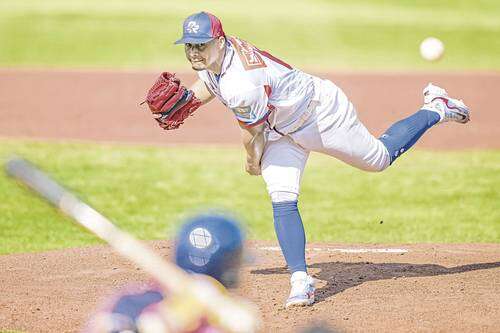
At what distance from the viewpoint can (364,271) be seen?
7410 millimetres

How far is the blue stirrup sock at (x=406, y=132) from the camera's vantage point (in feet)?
22.3

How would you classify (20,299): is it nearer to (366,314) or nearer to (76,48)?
(366,314)

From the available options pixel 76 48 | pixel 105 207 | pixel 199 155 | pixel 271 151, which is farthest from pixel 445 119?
pixel 76 48

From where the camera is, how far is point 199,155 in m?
13.8

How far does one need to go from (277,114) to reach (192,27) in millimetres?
794

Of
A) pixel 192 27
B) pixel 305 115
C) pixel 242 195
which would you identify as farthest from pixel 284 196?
pixel 242 195

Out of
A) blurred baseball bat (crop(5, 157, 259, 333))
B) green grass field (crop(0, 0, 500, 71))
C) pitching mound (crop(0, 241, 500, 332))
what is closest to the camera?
blurred baseball bat (crop(5, 157, 259, 333))

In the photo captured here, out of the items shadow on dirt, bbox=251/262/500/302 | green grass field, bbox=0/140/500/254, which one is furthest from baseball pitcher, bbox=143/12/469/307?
green grass field, bbox=0/140/500/254

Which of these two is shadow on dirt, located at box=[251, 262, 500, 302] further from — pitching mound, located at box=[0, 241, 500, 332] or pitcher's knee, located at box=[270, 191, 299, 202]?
pitcher's knee, located at box=[270, 191, 299, 202]

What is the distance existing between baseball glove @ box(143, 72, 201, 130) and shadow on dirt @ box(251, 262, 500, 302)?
5.33 ft

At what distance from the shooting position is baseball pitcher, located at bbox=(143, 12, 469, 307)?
5.91 m

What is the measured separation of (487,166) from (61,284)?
7415 millimetres

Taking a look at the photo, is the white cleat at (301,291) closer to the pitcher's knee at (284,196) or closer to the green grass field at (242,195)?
the pitcher's knee at (284,196)

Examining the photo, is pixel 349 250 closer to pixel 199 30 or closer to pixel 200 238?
pixel 199 30
